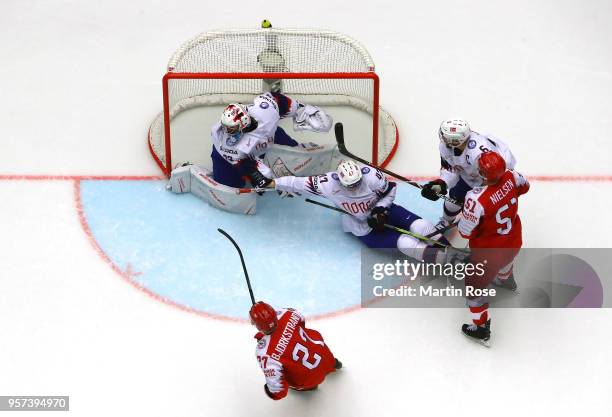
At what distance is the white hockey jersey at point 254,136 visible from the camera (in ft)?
19.5

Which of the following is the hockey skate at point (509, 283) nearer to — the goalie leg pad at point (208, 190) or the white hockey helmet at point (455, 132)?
the white hockey helmet at point (455, 132)

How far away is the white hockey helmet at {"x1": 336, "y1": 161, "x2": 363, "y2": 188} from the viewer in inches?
218

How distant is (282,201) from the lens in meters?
6.27

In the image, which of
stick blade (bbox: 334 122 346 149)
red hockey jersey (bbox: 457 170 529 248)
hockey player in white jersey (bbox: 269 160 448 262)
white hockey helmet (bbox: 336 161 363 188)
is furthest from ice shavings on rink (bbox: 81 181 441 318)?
red hockey jersey (bbox: 457 170 529 248)

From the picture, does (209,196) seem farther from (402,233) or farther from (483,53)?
(483,53)

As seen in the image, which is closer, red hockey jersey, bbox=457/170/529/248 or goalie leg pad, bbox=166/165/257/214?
red hockey jersey, bbox=457/170/529/248

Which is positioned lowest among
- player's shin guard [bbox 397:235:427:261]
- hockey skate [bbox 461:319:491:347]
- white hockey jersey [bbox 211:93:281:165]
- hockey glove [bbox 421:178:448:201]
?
hockey skate [bbox 461:319:491:347]

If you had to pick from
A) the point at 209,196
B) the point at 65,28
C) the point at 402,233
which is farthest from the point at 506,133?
the point at 65,28

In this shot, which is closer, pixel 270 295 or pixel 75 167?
pixel 270 295

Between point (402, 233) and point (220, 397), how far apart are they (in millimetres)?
1350

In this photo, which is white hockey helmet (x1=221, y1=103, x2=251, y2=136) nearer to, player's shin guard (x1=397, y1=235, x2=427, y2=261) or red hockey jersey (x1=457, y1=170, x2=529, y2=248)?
player's shin guard (x1=397, y1=235, x2=427, y2=261)

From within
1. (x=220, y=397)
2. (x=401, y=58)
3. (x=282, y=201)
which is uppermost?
(x=401, y=58)

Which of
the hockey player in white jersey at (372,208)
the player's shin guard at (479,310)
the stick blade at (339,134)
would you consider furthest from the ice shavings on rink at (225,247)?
the player's shin guard at (479,310)

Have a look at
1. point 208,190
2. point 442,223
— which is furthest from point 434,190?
point 208,190
